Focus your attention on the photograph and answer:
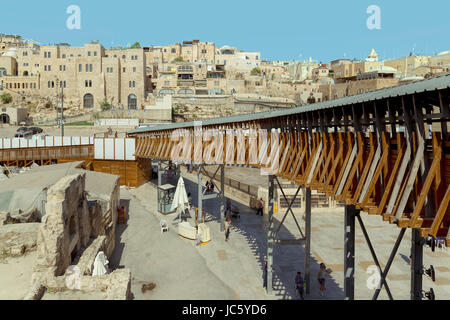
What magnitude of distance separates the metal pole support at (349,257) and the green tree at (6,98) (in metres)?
101

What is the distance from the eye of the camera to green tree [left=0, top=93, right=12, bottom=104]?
88256 mm

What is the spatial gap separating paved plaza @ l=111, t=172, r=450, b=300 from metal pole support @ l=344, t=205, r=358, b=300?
657 centimetres

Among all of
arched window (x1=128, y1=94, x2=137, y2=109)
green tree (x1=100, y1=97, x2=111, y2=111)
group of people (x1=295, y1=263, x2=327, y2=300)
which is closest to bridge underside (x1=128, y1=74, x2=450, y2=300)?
group of people (x1=295, y1=263, x2=327, y2=300)

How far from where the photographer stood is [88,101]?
89.5m

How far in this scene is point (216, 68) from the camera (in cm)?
11206

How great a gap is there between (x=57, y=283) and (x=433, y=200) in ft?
39.6

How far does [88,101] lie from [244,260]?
81523mm

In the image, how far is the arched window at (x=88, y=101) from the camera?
89.1 metres

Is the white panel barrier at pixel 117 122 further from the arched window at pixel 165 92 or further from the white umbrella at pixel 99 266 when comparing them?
the white umbrella at pixel 99 266

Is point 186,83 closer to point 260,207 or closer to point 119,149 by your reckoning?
point 119,149

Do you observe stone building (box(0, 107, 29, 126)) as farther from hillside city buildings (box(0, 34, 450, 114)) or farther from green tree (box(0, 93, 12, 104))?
green tree (box(0, 93, 12, 104))
